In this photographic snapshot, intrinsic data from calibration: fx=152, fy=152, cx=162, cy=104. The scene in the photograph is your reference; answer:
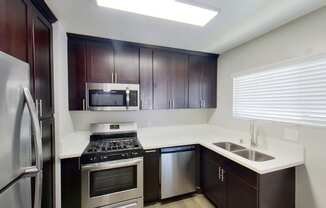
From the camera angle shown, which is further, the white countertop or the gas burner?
the gas burner

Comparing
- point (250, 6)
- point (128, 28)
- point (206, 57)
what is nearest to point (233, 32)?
point (250, 6)

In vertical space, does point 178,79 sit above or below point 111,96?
above

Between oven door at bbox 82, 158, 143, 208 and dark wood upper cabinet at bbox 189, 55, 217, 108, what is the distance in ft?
4.70

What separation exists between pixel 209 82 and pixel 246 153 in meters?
1.37

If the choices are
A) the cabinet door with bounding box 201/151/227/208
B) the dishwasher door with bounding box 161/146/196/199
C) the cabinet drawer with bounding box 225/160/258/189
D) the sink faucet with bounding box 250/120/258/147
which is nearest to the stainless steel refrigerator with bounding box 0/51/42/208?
the dishwasher door with bounding box 161/146/196/199

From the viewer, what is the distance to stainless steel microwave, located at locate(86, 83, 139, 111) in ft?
6.77

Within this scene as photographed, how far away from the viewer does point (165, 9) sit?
140cm

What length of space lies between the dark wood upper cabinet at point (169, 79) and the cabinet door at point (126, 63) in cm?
30

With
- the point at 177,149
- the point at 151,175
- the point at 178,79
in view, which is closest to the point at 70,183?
the point at 151,175

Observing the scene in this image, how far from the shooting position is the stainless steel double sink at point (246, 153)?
180 cm

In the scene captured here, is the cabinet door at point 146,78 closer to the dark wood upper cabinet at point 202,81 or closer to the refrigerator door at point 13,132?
the dark wood upper cabinet at point 202,81

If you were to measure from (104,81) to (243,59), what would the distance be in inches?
83.0

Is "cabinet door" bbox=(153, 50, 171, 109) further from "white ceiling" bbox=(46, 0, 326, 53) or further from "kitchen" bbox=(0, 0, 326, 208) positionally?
"white ceiling" bbox=(46, 0, 326, 53)

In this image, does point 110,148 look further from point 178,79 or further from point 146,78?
point 178,79
